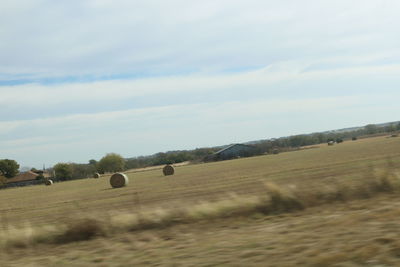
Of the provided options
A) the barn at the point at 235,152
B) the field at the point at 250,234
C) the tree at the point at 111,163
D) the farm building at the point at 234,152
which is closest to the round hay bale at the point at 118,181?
the field at the point at 250,234

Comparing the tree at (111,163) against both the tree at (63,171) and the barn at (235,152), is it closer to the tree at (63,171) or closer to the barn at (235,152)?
the tree at (63,171)

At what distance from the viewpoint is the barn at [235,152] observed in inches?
4680

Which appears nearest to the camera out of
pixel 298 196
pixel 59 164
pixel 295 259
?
pixel 295 259

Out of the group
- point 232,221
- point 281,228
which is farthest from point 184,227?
point 281,228

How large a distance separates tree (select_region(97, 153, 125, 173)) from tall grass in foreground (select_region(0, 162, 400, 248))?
11833 cm

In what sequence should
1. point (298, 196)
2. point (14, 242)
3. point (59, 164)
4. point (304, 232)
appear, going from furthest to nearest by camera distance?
1. point (59, 164)
2. point (298, 196)
3. point (14, 242)
4. point (304, 232)

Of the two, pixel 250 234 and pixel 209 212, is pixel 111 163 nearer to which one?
pixel 209 212

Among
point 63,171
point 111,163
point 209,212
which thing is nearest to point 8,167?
point 63,171

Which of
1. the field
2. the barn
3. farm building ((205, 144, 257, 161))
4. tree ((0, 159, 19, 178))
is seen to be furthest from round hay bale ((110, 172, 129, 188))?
tree ((0, 159, 19, 178))

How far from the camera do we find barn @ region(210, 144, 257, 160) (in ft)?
390

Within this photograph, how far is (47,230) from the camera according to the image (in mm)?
10172

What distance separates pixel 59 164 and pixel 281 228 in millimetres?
119024

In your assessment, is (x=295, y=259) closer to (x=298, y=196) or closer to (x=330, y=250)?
(x=330, y=250)

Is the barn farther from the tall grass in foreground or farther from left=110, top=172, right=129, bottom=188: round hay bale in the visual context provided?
the tall grass in foreground
